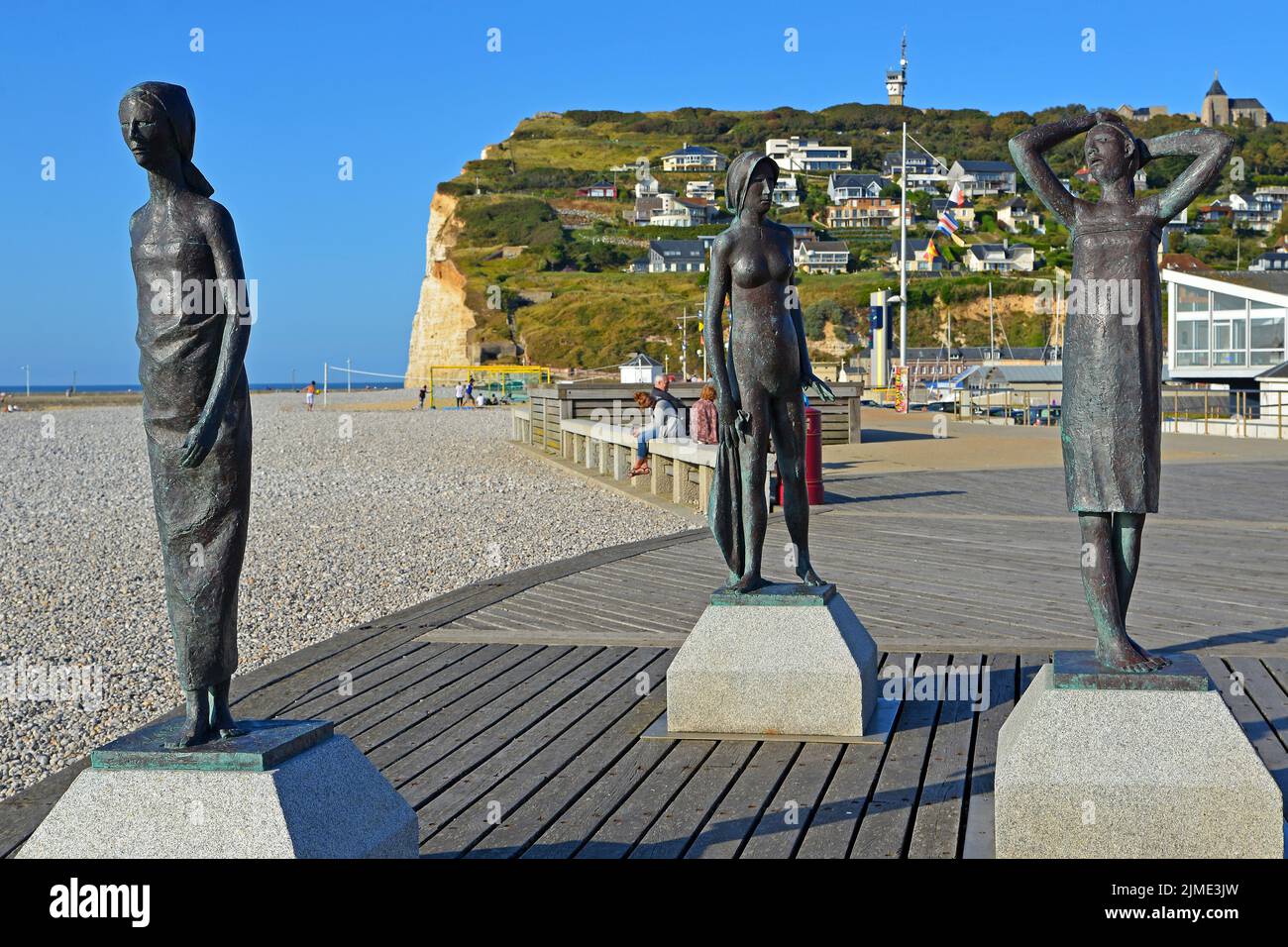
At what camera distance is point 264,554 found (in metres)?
13.1

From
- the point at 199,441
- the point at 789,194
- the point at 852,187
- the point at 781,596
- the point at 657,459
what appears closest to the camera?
the point at 199,441

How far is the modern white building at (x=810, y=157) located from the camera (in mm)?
184750

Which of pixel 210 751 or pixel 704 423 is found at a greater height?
pixel 704 423

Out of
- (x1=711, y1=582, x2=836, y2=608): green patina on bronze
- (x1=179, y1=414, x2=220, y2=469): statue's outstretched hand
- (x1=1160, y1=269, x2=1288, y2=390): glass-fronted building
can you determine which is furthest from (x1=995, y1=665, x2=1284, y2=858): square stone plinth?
(x1=1160, y1=269, x2=1288, y2=390): glass-fronted building

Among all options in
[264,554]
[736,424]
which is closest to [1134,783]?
[736,424]

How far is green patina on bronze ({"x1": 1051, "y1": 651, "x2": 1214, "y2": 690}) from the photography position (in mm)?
4137

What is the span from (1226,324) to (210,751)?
131 ft

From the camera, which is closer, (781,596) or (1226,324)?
(781,596)

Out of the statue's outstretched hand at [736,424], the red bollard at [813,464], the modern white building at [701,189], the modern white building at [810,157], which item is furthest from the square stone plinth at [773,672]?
the modern white building at [810,157]

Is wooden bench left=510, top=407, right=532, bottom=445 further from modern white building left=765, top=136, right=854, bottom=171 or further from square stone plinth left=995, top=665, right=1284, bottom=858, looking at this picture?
modern white building left=765, top=136, right=854, bottom=171

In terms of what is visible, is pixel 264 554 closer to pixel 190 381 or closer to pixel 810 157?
pixel 190 381
